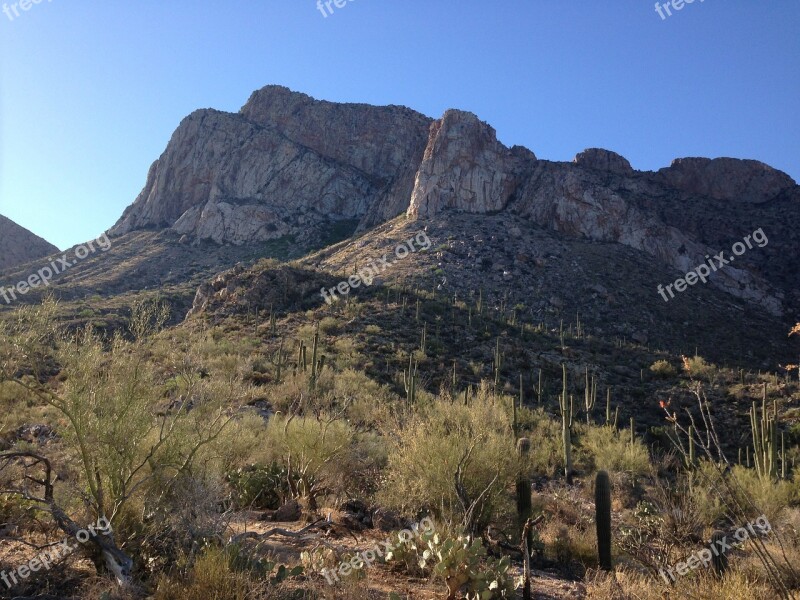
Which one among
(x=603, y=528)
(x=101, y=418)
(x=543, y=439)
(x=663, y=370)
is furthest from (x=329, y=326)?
(x=101, y=418)

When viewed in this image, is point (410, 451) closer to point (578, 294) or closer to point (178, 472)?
point (178, 472)

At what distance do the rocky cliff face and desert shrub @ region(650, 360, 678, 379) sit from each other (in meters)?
28.1

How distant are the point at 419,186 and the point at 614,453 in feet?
153

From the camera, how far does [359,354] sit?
25.6 m

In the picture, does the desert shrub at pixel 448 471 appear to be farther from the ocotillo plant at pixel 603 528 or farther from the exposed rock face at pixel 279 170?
the exposed rock face at pixel 279 170

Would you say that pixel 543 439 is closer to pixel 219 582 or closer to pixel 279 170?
pixel 219 582

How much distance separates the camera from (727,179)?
70812 mm

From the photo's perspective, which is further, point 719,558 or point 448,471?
point 448,471

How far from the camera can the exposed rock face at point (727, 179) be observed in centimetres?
6900

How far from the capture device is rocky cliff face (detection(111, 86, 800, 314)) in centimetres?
5597

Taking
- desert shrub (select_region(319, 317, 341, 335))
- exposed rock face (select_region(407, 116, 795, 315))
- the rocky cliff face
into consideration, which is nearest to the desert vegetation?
desert shrub (select_region(319, 317, 341, 335))

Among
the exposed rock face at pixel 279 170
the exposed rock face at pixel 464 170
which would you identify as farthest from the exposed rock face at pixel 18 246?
the exposed rock face at pixel 464 170

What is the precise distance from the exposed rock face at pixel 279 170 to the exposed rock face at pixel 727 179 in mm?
35544

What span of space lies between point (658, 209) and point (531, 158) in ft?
53.2
